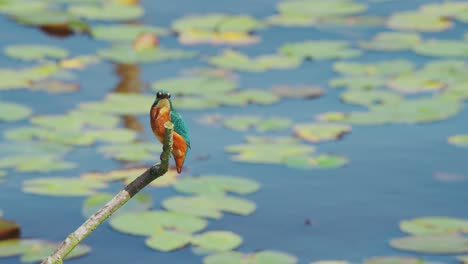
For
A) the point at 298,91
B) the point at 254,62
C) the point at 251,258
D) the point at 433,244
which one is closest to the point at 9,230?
the point at 251,258

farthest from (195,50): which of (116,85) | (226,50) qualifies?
(116,85)

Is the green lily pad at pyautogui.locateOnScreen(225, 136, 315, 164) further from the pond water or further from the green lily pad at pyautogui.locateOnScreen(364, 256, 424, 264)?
the green lily pad at pyautogui.locateOnScreen(364, 256, 424, 264)

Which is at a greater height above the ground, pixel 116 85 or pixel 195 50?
pixel 195 50

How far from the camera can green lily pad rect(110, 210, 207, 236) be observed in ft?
11.8

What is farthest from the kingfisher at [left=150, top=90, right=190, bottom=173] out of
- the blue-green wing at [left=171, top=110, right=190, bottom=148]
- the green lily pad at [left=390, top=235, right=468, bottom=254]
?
→ the green lily pad at [left=390, top=235, right=468, bottom=254]

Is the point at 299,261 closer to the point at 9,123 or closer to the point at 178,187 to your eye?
the point at 178,187

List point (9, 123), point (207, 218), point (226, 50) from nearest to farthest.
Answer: point (207, 218) < point (9, 123) < point (226, 50)

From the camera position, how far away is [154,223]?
364cm

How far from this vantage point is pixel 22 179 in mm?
4008

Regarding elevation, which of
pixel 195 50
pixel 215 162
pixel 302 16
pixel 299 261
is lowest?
pixel 299 261

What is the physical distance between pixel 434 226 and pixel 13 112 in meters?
1.78

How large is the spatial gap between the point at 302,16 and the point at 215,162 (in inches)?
68.4

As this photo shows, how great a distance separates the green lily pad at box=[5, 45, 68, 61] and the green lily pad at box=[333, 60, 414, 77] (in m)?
1.23

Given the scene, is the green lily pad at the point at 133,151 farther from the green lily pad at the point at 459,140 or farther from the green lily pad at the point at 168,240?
the green lily pad at the point at 459,140
